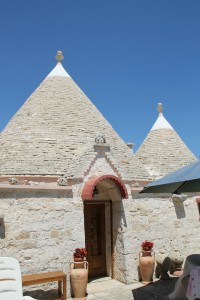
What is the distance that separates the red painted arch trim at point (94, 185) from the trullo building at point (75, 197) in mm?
27

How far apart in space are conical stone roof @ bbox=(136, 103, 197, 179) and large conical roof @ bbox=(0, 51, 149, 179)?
1.65 metres

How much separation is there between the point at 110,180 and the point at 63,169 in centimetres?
144

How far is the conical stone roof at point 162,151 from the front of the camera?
11.6 meters

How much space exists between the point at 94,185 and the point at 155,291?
9.97 ft

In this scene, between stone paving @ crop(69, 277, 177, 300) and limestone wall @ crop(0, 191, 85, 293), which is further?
stone paving @ crop(69, 277, 177, 300)

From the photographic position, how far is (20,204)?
22.9 feet

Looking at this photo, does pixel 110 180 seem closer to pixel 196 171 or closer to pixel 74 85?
pixel 196 171

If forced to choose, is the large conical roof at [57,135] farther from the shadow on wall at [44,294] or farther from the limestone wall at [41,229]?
the shadow on wall at [44,294]

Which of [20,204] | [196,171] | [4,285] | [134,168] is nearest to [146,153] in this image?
[134,168]

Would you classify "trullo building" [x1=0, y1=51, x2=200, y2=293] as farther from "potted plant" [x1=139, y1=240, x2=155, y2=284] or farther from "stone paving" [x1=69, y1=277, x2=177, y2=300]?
"stone paving" [x1=69, y1=277, x2=177, y2=300]

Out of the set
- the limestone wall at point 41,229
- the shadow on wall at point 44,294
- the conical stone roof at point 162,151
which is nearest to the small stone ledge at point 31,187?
the limestone wall at point 41,229

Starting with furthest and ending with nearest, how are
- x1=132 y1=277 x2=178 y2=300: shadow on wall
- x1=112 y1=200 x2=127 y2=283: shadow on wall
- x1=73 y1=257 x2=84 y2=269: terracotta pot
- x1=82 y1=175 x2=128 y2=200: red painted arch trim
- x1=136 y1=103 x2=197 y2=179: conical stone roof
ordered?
1. x1=136 y1=103 x2=197 y2=179: conical stone roof
2. x1=112 y1=200 x2=127 y2=283: shadow on wall
3. x1=82 y1=175 x2=128 y2=200: red painted arch trim
4. x1=73 y1=257 x2=84 y2=269: terracotta pot
5. x1=132 y1=277 x2=178 y2=300: shadow on wall

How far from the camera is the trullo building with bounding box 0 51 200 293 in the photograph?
705 cm

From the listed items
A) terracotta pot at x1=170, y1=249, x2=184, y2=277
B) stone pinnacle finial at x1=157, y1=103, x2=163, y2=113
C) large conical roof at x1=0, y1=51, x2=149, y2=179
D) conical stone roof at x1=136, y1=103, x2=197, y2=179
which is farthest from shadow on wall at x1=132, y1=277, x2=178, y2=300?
stone pinnacle finial at x1=157, y1=103, x2=163, y2=113
